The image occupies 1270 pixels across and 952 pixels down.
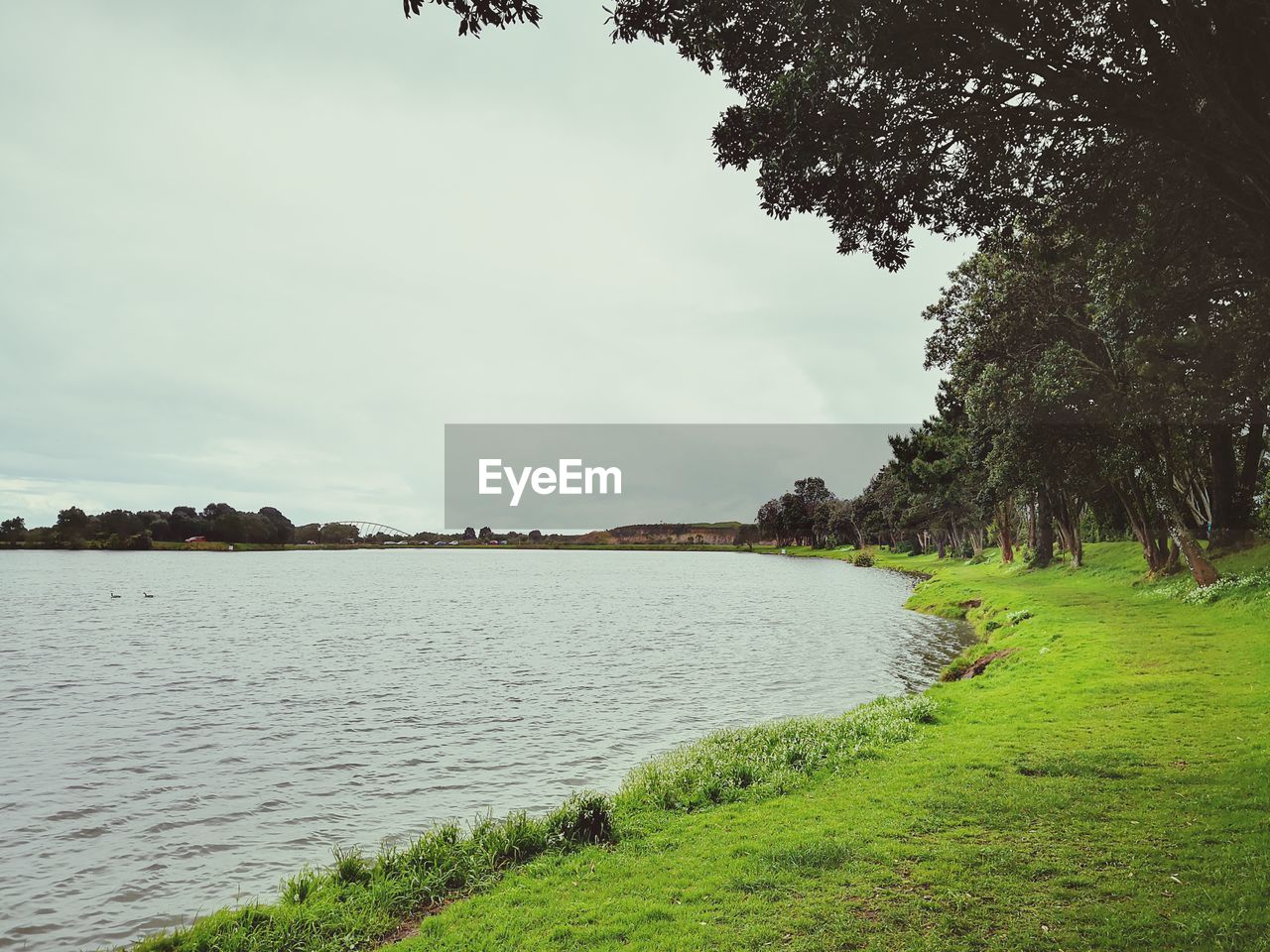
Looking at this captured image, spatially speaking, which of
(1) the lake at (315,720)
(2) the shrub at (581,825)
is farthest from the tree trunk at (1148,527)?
(2) the shrub at (581,825)

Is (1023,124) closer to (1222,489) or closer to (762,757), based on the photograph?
(762,757)

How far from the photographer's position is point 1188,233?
13727 mm

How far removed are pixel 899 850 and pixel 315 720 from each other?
64.7 ft

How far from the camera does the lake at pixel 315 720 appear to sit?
521 inches

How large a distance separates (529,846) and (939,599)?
4810cm

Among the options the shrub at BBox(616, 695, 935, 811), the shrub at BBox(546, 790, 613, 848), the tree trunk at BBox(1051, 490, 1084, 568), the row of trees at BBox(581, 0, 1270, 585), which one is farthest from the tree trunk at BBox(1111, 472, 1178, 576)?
the shrub at BBox(546, 790, 613, 848)

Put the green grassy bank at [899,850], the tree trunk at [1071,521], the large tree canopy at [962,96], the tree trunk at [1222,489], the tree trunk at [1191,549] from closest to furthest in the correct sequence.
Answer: the green grassy bank at [899,850] < the large tree canopy at [962,96] < the tree trunk at [1191,549] < the tree trunk at [1222,489] < the tree trunk at [1071,521]

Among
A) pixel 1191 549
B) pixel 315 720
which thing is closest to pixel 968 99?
pixel 315 720

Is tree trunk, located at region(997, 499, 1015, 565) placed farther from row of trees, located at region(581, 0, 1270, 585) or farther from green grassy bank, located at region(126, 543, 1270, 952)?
green grassy bank, located at region(126, 543, 1270, 952)

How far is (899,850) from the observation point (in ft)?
31.2

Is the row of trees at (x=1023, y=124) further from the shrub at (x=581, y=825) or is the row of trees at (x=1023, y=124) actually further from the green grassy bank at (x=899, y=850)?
the shrub at (x=581, y=825)

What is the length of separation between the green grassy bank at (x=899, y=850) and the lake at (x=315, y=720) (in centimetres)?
318

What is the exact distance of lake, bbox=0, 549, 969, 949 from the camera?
43.4 feet

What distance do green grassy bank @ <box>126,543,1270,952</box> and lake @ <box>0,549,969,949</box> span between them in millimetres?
3178
